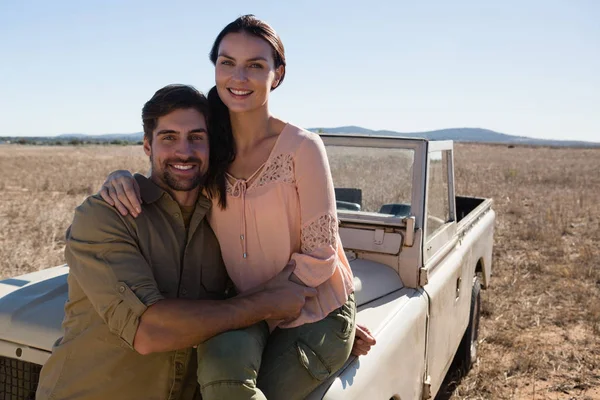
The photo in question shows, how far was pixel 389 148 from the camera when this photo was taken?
3547mm

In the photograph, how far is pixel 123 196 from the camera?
6.21 ft

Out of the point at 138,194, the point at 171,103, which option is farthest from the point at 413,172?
the point at 138,194

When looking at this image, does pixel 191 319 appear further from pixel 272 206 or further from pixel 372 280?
pixel 372 280

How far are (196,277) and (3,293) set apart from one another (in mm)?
1263

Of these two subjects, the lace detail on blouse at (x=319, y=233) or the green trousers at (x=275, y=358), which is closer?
the green trousers at (x=275, y=358)

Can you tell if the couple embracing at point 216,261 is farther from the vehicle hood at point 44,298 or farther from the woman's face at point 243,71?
the vehicle hood at point 44,298

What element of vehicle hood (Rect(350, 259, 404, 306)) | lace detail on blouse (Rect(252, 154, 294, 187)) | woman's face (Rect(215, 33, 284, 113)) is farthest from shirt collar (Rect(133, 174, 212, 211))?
vehicle hood (Rect(350, 259, 404, 306))

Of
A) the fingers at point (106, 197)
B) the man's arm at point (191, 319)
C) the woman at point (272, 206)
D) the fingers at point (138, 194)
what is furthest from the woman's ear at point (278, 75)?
the man's arm at point (191, 319)

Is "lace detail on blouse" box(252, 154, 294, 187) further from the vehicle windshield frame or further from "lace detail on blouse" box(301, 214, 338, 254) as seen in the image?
the vehicle windshield frame

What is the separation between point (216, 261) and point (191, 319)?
48cm

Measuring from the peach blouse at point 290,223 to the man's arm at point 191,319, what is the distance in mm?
183

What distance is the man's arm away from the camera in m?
1.72

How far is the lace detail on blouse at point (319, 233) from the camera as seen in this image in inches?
78.2

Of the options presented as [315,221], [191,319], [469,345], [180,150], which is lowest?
[469,345]
